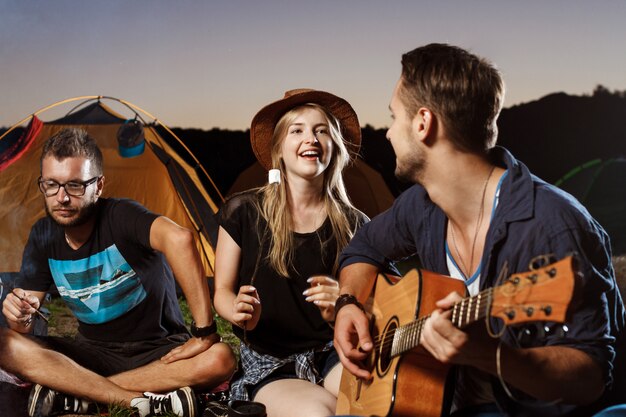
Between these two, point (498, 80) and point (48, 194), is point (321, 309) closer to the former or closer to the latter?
point (498, 80)

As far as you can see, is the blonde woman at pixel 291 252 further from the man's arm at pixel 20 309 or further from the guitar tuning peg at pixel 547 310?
the guitar tuning peg at pixel 547 310

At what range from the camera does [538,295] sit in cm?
115

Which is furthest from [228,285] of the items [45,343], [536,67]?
[536,67]

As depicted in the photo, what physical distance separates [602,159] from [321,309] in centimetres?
245

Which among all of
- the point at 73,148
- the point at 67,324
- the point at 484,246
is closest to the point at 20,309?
the point at 73,148

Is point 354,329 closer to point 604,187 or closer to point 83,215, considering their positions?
point 83,215

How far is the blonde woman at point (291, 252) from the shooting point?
7.16 ft

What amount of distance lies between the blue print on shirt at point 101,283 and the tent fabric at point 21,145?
1087 millimetres

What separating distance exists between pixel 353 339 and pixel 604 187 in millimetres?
2609

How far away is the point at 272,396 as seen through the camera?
2.08 meters

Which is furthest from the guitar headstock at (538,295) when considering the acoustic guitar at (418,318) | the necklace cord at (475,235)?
the necklace cord at (475,235)

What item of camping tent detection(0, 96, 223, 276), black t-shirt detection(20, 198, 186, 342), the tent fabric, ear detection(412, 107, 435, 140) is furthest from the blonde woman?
the tent fabric

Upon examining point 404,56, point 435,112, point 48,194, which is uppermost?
point 404,56

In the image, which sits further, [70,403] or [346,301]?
[70,403]
